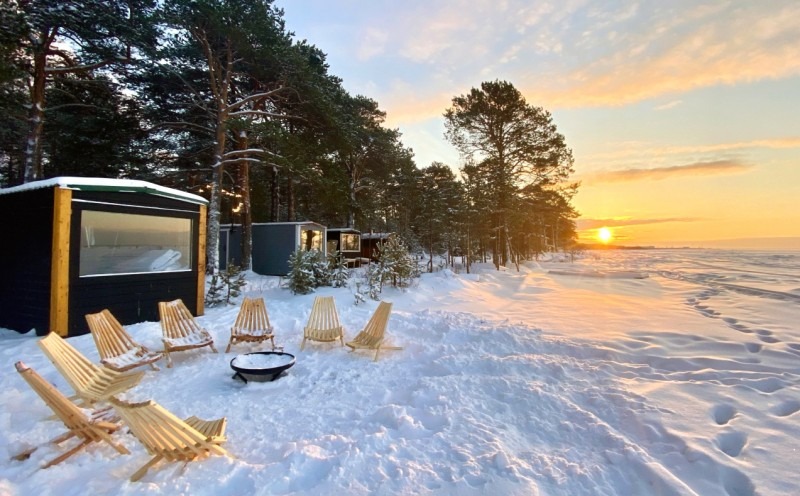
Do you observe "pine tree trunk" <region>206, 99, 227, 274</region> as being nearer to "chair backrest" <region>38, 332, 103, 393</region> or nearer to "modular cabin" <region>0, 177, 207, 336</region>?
"modular cabin" <region>0, 177, 207, 336</region>

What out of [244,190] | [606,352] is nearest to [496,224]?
[244,190]

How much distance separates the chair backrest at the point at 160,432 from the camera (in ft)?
7.55

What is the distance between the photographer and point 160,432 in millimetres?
2385

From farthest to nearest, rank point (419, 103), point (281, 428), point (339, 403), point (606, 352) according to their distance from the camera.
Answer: point (419, 103) < point (606, 352) < point (339, 403) < point (281, 428)

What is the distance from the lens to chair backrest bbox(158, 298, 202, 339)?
216 inches

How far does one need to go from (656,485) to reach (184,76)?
15289mm

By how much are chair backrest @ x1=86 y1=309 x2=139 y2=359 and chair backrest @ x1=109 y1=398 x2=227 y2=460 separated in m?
2.87

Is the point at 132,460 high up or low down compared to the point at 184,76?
down

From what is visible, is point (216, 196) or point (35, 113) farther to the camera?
point (216, 196)

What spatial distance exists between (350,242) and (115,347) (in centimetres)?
1745

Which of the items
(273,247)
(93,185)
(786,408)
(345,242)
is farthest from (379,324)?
(345,242)

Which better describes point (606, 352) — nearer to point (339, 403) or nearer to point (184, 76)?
point (339, 403)

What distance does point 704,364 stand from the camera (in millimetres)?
4969

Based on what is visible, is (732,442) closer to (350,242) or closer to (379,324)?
(379,324)
